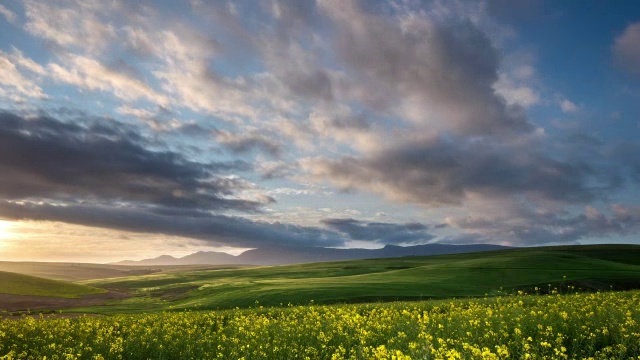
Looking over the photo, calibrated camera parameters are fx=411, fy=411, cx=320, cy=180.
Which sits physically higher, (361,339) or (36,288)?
(361,339)

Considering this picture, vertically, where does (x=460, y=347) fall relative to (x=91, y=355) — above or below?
above

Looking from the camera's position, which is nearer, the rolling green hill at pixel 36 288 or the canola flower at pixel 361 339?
the canola flower at pixel 361 339

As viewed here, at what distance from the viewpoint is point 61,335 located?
16.0 metres

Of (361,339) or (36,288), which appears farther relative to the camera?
(36,288)

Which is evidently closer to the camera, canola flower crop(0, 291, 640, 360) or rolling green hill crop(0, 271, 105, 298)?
canola flower crop(0, 291, 640, 360)

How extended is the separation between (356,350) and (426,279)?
208 ft

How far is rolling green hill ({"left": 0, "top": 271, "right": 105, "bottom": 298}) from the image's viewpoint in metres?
88.5

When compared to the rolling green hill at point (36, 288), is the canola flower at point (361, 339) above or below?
above

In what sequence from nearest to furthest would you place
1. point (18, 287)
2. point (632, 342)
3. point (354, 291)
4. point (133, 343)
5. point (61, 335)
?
point (632, 342) < point (133, 343) < point (61, 335) < point (354, 291) < point (18, 287)

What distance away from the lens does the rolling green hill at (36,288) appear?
290 ft

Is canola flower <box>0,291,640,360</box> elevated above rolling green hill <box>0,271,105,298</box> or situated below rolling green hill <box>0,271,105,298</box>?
above

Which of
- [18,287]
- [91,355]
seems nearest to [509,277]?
[91,355]

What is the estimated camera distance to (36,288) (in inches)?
3757

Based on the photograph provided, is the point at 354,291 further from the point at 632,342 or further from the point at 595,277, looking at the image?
the point at 632,342
